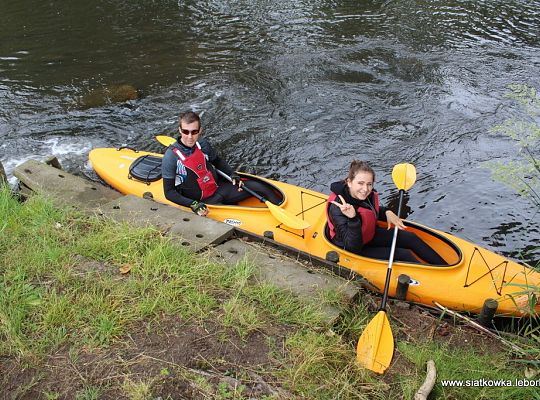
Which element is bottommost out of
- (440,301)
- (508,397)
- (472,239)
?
(472,239)

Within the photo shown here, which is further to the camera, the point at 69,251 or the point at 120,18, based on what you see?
the point at 120,18

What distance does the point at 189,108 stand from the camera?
7.53 metres

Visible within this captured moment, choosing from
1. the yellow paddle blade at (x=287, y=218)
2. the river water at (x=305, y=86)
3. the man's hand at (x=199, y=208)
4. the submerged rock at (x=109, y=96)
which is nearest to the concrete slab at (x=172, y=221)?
the man's hand at (x=199, y=208)

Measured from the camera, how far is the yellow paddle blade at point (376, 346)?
2703mm

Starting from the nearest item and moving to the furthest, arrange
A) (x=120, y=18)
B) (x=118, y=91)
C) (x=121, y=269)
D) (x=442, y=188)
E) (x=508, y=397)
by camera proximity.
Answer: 1. (x=508, y=397)
2. (x=121, y=269)
3. (x=442, y=188)
4. (x=118, y=91)
5. (x=120, y=18)

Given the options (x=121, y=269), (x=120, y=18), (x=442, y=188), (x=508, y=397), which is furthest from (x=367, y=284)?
(x=120, y=18)

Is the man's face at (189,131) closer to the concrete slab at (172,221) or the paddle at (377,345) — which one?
the concrete slab at (172,221)

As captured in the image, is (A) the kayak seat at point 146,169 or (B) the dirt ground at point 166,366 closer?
(B) the dirt ground at point 166,366

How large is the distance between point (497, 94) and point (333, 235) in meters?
4.84

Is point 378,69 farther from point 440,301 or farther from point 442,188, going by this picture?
point 440,301

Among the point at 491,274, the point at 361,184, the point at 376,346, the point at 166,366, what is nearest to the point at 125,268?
the point at 166,366

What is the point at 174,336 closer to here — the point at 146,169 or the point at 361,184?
the point at 361,184

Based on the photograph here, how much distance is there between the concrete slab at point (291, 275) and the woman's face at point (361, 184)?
28.5 inches

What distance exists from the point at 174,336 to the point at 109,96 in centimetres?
609
